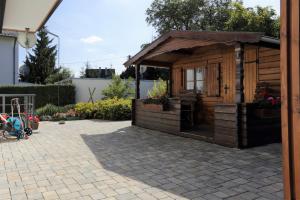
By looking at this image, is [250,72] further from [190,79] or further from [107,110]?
[107,110]

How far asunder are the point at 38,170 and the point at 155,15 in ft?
81.8

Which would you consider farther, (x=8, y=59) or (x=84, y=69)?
(x=84, y=69)

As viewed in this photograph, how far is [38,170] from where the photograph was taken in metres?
4.53

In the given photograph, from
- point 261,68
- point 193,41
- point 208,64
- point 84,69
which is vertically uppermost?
point 84,69

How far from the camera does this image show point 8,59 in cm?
2092

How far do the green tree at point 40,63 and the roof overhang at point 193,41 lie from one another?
78.2 feet

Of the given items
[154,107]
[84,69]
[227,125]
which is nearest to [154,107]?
[154,107]

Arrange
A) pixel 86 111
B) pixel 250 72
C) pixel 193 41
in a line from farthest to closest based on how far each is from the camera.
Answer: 1. pixel 86 111
2. pixel 250 72
3. pixel 193 41

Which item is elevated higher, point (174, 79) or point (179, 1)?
point (179, 1)

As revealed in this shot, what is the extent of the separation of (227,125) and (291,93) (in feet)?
17.0

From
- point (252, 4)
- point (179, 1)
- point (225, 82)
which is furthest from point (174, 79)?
point (179, 1)

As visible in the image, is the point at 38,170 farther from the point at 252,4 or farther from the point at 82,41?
the point at 82,41

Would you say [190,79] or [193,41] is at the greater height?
[193,41]

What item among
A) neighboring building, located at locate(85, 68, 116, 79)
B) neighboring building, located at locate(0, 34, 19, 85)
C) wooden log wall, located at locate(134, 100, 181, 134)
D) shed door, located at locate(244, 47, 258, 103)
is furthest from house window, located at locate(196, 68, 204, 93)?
neighboring building, located at locate(85, 68, 116, 79)
